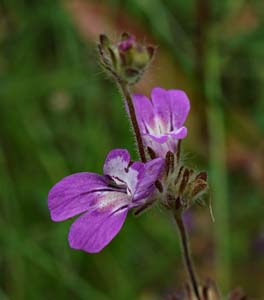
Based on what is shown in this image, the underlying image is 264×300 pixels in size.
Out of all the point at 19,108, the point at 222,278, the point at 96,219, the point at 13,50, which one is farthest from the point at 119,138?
the point at 96,219

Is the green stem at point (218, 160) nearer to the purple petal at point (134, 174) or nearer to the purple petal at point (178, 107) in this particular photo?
the purple petal at point (178, 107)

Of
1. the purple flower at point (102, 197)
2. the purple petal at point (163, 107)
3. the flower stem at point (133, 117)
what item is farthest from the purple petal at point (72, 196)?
the purple petal at point (163, 107)

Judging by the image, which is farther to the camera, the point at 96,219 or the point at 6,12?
the point at 6,12

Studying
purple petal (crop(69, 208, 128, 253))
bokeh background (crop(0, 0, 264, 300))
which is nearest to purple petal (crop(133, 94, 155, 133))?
purple petal (crop(69, 208, 128, 253))

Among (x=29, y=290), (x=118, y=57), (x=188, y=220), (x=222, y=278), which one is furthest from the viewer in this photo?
(x=188, y=220)

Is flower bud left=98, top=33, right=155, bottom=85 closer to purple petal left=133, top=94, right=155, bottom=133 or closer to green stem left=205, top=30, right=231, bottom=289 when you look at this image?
purple petal left=133, top=94, right=155, bottom=133

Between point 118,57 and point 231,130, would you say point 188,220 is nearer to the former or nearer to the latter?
point 231,130

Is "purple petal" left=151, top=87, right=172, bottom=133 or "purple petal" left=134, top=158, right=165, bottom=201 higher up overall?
"purple petal" left=151, top=87, right=172, bottom=133

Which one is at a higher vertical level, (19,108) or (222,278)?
(19,108)

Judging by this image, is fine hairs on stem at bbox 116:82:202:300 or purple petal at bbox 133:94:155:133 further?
purple petal at bbox 133:94:155:133
